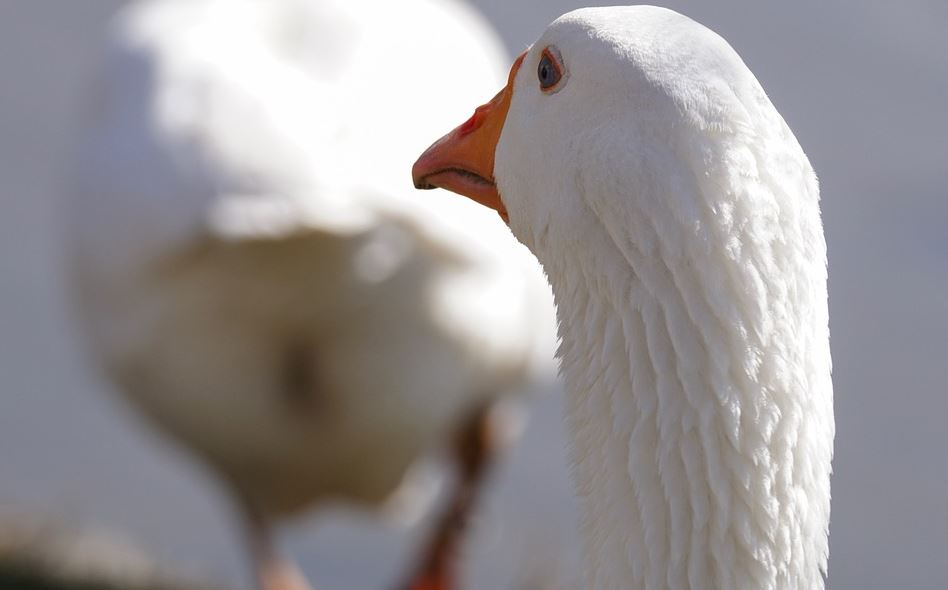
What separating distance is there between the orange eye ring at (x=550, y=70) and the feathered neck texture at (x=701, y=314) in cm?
12

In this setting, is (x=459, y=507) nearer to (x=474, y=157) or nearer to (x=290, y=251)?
(x=290, y=251)

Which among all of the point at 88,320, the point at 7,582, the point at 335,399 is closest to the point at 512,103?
the point at 335,399

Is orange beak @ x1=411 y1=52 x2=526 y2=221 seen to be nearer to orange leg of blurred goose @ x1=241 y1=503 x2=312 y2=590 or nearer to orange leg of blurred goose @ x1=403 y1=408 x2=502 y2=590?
orange leg of blurred goose @ x1=241 y1=503 x2=312 y2=590

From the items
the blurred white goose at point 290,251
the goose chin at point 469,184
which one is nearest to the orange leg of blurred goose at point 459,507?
the blurred white goose at point 290,251

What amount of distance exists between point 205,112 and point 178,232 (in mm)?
427

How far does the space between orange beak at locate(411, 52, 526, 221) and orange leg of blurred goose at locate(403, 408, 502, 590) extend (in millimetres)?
4152

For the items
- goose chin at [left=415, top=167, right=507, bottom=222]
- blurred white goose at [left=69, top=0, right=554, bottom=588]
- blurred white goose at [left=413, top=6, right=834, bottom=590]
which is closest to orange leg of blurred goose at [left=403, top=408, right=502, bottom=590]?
blurred white goose at [left=69, top=0, right=554, bottom=588]

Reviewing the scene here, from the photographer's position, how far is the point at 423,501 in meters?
7.78

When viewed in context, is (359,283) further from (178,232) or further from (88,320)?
(88,320)

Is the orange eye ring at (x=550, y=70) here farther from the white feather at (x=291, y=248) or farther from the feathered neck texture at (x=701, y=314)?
the white feather at (x=291, y=248)

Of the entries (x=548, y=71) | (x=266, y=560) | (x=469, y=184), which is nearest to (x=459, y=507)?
(x=266, y=560)

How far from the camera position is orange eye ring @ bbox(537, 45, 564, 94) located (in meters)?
2.34

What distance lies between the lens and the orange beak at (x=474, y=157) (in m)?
2.64

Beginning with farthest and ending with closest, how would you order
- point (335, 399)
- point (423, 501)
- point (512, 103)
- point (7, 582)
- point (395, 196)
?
point (423, 501), point (7, 582), point (335, 399), point (395, 196), point (512, 103)
